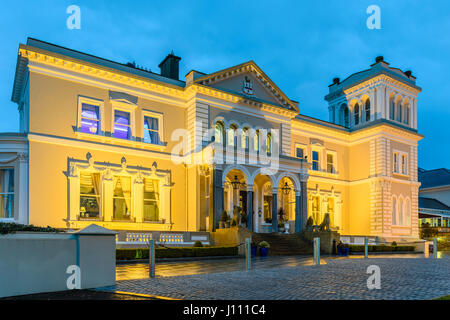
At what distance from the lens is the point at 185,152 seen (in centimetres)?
2738

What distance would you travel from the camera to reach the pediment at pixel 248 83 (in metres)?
28.1

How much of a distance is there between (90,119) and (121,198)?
491cm

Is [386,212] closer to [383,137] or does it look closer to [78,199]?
[383,137]

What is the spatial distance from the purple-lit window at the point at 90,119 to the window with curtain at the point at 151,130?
3.13 m

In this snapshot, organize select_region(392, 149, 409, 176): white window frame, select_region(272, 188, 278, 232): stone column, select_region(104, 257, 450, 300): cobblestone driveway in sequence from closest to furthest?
1. select_region(104, 257, 450, 300): cobblestone driveway
2. select_region(272, 188, 278, 232): stone column
3. select_region(392, 149, 409, 176): white window frame

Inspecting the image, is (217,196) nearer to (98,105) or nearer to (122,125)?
(122,125)

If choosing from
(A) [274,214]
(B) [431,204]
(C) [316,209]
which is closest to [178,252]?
(A) [274,214]

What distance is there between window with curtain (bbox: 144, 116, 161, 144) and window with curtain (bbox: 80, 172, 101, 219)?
4067 mm

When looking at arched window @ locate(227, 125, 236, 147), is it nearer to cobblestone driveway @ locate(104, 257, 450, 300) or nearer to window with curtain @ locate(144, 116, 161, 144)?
window with curtain @ locate(144, 116, 161, 144)

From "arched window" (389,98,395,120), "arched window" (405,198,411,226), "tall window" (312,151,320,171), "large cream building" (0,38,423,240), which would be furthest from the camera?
"arched window" (405,198,411,226)

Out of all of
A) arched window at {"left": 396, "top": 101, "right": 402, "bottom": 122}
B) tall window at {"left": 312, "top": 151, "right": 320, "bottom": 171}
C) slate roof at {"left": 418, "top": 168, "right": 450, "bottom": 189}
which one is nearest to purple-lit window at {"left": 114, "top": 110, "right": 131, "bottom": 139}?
→ tall window at {"left": 312, "top": 151, "right": 320, "bottom": 171}

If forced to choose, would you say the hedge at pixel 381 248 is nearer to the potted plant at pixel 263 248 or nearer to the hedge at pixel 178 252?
the potted plant at pixel 263 248

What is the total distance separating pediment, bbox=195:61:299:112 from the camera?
28062mm
